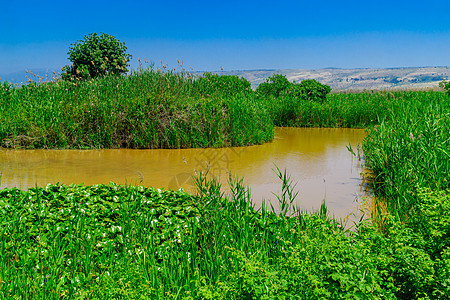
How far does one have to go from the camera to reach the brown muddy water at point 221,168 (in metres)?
6.12

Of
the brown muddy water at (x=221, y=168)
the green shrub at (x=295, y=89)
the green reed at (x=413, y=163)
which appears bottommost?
the brown muddy water at (x=221, y=168)

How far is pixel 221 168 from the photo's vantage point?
7.87m

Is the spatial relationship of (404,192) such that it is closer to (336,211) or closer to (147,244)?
(336,211)

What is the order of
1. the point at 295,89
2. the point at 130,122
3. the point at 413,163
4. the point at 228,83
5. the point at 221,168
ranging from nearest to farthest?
the point at 413,163 < the point at 221,168 < the point at 130,122 < the point at 228,83 < the point at 295,89

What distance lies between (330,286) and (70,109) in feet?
31.4

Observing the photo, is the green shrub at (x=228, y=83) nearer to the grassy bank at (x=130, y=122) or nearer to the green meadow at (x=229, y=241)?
the grassy bank at (x=130, y=122)

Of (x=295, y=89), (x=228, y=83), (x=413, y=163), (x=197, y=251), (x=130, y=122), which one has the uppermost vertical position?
(x=228, y=83)

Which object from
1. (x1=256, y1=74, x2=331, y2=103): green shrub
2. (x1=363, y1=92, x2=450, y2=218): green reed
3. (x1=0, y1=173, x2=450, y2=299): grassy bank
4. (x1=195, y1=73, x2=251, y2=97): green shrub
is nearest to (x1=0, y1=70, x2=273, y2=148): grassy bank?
(x1=195, y1=73, x2=251, y2=97): green shrub

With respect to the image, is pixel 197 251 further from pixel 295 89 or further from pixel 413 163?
pixel 295 89

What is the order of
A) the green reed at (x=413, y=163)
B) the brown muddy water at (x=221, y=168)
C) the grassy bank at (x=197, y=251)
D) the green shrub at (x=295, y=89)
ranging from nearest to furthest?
1. the grassy bank at (x=197, y=251)
2. the green reed at (x=413, y=163)
3. the brown muddy water at (x=221, y=168)
4. the green shrub at (x=295, y=89)

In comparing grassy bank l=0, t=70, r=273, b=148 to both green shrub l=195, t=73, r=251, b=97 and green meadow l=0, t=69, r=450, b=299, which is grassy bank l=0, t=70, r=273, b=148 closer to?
green shrub l=195, t=73, r=251, b=97

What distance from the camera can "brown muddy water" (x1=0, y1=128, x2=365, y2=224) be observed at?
6.12 metres

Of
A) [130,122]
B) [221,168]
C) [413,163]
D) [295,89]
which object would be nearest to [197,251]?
[413,163]

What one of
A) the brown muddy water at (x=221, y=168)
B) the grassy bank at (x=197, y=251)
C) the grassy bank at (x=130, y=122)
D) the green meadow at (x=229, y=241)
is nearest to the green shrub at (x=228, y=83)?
the grassy bank at (x=130, y=122)
